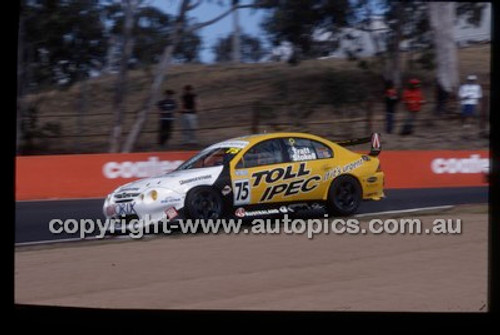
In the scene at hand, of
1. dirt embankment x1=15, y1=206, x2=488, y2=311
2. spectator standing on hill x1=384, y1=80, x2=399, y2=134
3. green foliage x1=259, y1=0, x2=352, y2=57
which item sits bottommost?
dirt embankment x1=15, y1=206, x2=488, y2=311

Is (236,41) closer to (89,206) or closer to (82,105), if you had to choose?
(82,105)

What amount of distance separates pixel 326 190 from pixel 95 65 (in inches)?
532

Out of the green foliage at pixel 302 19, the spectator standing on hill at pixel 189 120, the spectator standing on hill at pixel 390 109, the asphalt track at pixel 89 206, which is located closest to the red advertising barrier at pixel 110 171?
the asphalt track at pixel 89 206

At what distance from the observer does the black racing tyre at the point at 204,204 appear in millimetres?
10359

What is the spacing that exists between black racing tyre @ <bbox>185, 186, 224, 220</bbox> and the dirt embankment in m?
0.30

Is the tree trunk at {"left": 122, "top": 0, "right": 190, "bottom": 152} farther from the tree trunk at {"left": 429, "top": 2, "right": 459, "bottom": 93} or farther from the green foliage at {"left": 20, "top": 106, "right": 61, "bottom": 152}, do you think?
the tree trunk at {"left": 429, "top": 2, "right": 459, "bottom": 93}

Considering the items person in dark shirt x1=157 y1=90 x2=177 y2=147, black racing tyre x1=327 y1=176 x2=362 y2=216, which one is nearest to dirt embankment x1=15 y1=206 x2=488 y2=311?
black racing tyre x1=327 y1=176 x2=362 y2=216

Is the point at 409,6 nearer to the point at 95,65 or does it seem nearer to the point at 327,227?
the point at 95,65

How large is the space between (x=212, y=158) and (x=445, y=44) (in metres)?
17.4

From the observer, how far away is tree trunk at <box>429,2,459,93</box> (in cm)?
2541

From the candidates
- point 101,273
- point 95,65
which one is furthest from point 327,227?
point 95,65

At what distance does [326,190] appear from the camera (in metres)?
11.4

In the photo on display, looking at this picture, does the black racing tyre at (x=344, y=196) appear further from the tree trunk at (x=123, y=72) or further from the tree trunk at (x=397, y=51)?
the tree trunk at (x=397, y=51)

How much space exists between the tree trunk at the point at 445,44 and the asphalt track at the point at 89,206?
32.9 ft
